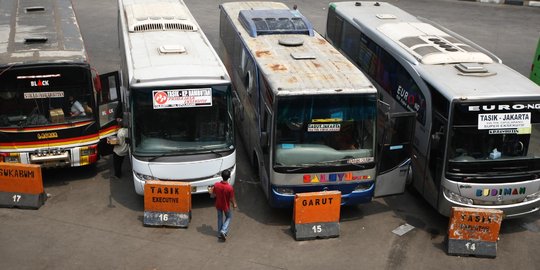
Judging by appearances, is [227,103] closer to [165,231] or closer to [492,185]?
[165,231]

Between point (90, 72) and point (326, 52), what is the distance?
5.10 m

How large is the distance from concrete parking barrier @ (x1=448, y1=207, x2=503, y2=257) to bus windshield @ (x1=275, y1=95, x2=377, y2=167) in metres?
1.99

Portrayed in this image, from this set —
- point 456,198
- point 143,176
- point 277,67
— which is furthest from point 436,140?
point 143,176

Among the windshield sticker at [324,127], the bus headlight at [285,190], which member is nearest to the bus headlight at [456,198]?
the windshield sticker at [324,127]

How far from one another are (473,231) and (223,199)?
15.2 feet

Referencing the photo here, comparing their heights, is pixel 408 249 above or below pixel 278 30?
below

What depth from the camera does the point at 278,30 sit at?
603 inches

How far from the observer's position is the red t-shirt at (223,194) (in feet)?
36.9

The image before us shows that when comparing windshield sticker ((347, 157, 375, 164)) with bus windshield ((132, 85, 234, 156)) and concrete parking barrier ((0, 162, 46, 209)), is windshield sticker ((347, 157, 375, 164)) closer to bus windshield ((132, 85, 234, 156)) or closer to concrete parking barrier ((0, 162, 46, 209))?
bus windshield ((132, 85, 234, 156))

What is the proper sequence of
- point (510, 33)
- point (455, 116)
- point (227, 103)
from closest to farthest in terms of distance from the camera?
point (455, 116), point (227, 103), point (510, 33)

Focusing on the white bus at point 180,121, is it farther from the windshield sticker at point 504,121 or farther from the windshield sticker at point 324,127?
the windshield sticker at point 504,121

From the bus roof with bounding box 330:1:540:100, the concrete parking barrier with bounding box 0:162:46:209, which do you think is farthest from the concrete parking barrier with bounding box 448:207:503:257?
the concrete parking barrier with bounding box 0:162:46:209

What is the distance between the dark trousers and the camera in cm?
1387

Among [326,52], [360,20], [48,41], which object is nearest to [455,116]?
[326,52]
